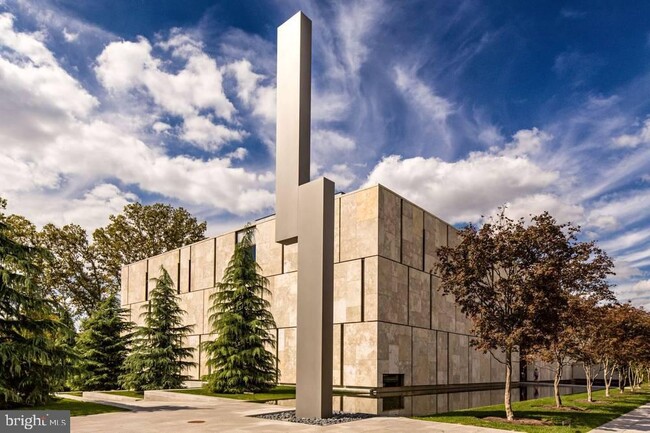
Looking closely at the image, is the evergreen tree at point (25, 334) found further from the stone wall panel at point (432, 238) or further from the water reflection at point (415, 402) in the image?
the stone wall panel at point (432, 238)

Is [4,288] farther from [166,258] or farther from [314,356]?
[166,258]

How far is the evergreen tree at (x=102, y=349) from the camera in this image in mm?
32219

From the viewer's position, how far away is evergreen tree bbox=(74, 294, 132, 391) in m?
32.2

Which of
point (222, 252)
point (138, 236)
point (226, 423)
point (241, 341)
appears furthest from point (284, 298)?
point (138, 236)

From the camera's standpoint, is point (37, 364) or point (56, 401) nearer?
point (37, 364)

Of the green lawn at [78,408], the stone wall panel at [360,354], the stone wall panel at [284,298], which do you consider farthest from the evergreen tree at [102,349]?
the stone wall panel at [360,354]

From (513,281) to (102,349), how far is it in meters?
25.6

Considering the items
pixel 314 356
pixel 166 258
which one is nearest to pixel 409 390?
pixel 314 356

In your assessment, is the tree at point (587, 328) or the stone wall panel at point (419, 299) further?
the stone wall panel at point (419, 299)

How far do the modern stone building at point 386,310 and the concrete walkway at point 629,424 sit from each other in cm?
872

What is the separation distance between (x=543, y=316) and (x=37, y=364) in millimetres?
15857

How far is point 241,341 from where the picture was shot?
24.4 m

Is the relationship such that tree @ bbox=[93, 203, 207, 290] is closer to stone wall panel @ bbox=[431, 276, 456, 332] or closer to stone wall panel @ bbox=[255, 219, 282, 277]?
stone wall panel @ bbox=[255, 219, 282, 277]

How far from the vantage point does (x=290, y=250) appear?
28.6 meters
